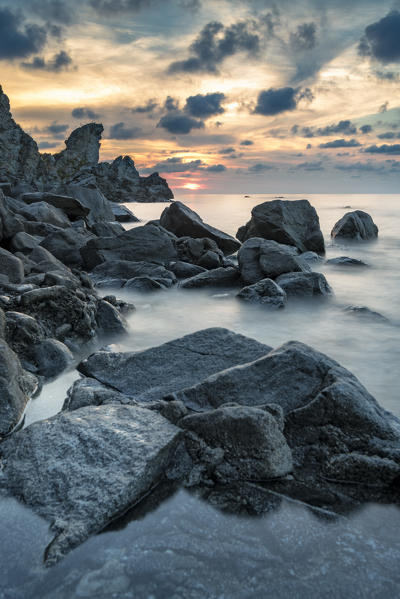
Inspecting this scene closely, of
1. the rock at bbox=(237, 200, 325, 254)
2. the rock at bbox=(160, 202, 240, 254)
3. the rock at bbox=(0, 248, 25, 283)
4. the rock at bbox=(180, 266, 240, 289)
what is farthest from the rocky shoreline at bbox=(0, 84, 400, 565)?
the rock at bbox=(237, 200, 325, 254)

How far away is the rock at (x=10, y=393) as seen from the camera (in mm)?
3859

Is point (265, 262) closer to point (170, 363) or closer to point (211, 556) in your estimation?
point (170, 363)

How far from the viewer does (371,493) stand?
3.04 m

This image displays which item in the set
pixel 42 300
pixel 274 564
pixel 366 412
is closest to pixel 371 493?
pixel 366 412

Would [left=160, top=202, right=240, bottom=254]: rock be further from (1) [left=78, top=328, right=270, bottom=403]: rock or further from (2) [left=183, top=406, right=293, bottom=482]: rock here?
(2) [left=183, top=406, right=293, bottom=482]: rock

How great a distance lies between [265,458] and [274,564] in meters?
0.79

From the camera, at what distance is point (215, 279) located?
12039 millimetres

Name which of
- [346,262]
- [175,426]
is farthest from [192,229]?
[175,426]

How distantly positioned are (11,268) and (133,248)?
5.95 metres

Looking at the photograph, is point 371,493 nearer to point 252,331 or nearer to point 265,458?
point 265,458

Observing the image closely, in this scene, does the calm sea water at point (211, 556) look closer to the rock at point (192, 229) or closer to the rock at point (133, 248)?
the rock at point (133, 248)

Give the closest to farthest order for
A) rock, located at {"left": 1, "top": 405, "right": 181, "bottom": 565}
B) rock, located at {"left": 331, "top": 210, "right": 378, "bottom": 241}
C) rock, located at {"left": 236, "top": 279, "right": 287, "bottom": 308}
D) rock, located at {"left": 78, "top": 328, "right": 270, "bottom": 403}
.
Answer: rock, located at {"left": 1, "top": 405, "right": 181, "bottom": 565}
rock, located at {"left": 78, "top": 328, "right": 270, "bottom": 403}
rock, located at {"left": 236, "top": 279, "right": 287, "bottom": 308}
rock, located at {"left": 331, "top": 210, "right": 378, "bottom": 241}

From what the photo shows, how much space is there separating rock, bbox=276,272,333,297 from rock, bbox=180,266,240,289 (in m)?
1.65

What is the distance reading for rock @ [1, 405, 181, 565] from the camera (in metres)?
2.70
